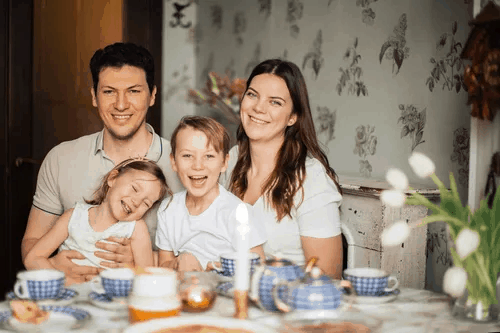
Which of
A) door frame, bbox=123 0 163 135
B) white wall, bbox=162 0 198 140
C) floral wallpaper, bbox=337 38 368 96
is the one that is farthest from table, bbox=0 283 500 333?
white wall, bbox=162 0 198 140

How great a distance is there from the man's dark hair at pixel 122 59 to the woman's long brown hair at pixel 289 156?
0.44m

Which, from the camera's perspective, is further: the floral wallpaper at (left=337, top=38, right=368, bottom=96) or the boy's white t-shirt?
the floral wallpaper at (left=337, top=38, right=368, bottom=96)

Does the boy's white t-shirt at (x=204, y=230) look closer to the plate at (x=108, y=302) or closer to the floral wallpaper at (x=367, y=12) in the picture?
the plate at (x=108, y=302)

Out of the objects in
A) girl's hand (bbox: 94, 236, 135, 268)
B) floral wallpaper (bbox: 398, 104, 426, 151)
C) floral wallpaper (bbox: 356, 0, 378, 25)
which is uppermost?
floral wallpaper (bbox: 356, 0, 378, 25)

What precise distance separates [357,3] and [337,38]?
0.22 meters

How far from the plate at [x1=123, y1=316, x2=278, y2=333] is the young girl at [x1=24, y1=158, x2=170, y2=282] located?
3.31 ft

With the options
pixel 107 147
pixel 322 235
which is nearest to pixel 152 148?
pixel 107 147

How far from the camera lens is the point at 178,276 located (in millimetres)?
1290

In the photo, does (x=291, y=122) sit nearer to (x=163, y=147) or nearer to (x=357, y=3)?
(x=163, y=147)

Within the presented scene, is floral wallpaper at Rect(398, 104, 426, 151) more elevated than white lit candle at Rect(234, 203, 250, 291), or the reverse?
floral wallpaper at Rect(398, 104, 426, 151)

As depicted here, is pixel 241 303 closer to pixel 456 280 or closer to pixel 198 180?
pixel 456 280

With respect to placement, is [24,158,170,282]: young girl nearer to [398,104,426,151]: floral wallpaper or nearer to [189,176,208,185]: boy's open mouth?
[189,176,208,185]: boy's open mouth

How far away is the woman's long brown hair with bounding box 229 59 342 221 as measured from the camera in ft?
7.12

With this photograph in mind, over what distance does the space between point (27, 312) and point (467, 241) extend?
2.93ft
